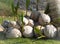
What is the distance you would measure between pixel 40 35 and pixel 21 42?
0.47 m

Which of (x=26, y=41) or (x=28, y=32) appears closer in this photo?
(x=26, y=41)

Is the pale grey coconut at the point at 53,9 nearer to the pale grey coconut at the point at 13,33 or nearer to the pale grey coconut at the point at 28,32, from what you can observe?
the pale grey coconut at the point at 28,32

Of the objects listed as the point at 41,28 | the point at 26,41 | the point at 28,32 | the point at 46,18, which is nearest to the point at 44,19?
the point at 46,18

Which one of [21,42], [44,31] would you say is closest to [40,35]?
[44,31]

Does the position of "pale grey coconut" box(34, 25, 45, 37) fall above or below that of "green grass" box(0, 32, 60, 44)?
above

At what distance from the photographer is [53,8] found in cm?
560

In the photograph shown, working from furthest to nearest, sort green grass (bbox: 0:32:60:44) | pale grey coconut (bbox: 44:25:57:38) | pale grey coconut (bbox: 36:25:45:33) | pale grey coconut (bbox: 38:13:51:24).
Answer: pale grey coconut (bbox: 38:13:51:24)
pale grey coconut (bbox: 36:25:45:33)
pale grey coconut (bbox: 44:25:57:38)
green grass (bbox: 0:32:60:44)

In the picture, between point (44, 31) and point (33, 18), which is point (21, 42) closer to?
point (44, 31)

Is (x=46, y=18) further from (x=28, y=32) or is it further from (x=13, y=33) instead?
(x=13, y=33)

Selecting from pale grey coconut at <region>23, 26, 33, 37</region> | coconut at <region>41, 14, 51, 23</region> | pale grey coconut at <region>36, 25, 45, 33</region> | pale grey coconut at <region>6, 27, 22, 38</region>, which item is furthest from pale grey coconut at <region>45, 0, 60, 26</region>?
pale grey coconut at <region>6, 27, 22, 38</region>

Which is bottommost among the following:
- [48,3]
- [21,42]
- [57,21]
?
[21,42]

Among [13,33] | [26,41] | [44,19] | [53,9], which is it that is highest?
[53,9]

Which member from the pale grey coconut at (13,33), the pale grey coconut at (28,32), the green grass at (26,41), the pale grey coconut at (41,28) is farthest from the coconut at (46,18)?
the pale grey coconut at (13,33)

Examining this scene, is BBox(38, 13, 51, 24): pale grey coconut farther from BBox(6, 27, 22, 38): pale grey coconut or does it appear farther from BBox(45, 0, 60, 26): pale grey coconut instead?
BBox(6, 27, 22, 38): pale grey coconut
